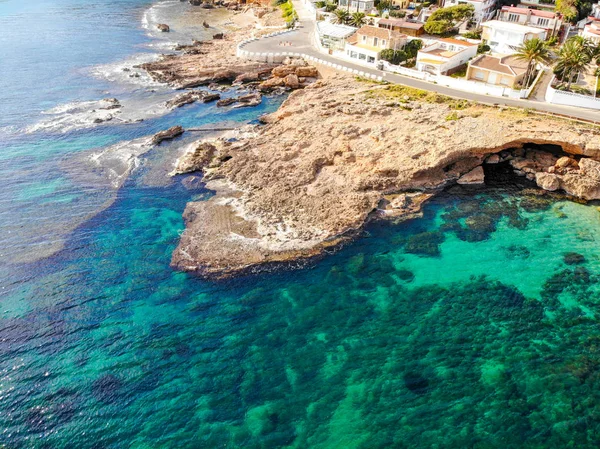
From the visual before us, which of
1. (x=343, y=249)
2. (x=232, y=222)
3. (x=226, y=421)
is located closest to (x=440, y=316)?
(x=343, y=249)

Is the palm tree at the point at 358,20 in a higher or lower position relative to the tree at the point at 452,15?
lower

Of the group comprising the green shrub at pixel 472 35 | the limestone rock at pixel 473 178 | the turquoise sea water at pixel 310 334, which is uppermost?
the green shrub at pixel 472 35

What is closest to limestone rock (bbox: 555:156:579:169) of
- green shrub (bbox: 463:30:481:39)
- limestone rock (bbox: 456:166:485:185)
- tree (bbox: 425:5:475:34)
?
limestone rock (bbox: 456:166:485:185)

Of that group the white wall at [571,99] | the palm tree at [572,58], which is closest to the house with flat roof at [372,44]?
the palm tree at [572,58]

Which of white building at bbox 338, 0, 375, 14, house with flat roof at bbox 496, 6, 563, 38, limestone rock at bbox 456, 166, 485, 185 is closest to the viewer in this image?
limestone rock at bbox 456, 166, 485, 185

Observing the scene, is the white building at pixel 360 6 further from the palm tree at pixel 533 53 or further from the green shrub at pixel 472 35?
the palm tree at pixel 533 53

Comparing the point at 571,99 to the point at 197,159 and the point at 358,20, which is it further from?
the point at 358,20

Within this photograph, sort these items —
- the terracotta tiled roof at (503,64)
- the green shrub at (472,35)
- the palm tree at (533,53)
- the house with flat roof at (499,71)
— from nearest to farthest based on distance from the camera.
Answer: the palm tree at (533,53), the house with flat roof at (499,71), the terracotta tiled roof at (503,64), the green shrub at (472,35)

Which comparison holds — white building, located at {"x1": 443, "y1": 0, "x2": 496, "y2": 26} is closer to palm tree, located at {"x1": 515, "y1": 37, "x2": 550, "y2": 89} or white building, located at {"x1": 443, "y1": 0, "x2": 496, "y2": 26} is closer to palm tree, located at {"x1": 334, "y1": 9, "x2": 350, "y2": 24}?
palm tree, located at {"x1": 334, "y1": 9, "x2": 350, "y2": 24}
